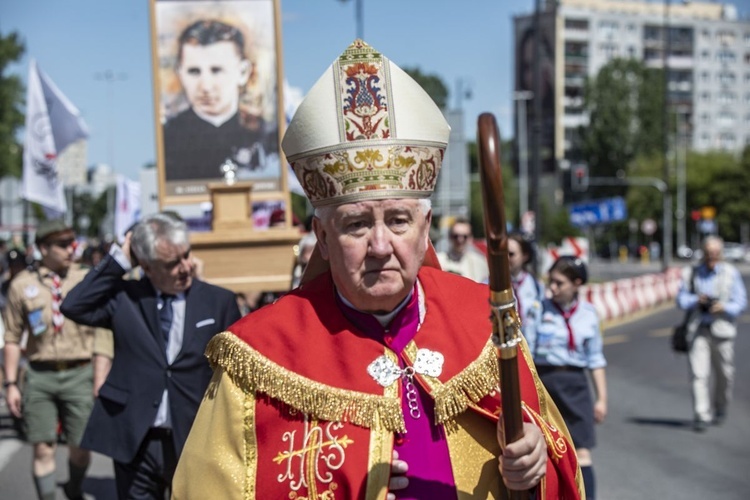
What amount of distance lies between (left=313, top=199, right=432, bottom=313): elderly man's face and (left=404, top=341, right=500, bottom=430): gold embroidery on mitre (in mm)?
267

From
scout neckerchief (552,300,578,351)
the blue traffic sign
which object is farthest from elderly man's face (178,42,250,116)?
the blue traffic sign

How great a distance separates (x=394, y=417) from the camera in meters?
3.14

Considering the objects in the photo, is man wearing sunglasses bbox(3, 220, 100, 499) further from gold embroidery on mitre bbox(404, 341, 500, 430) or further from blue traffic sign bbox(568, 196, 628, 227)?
blue traffic sign bbox(568, 196, 628, 227)

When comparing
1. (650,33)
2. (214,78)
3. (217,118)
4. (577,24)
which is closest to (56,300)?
(217,118)

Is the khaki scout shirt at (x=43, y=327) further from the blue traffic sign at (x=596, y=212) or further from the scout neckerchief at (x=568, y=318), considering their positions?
the blue traffic sign at (x=596, y=212)

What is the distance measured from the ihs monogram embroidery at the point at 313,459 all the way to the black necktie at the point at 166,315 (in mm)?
2479

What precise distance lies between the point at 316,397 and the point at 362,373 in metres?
0.16

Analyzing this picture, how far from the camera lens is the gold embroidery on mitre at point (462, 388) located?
3158 millimetres

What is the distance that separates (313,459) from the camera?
10.1ft

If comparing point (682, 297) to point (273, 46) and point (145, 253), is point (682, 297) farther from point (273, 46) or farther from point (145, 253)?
point (145, 253)

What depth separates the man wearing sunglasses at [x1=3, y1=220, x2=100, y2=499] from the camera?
7648 millimetres

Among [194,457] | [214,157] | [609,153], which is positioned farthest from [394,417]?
[609,153]

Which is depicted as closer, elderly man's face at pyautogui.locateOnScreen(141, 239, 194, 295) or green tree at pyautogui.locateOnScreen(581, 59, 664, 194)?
elderly man's face at pyautogui.locateOnScreen(141, 239, 194, 295)

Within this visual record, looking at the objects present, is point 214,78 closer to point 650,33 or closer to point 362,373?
point 362,373
